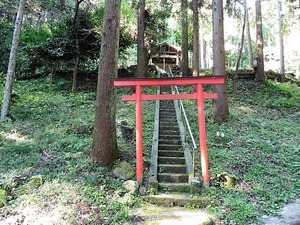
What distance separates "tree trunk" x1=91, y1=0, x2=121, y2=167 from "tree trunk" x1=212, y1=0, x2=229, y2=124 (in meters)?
5.20

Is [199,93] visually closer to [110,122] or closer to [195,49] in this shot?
[110,122]

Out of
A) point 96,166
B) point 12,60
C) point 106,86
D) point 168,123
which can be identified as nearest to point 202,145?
point 96,166

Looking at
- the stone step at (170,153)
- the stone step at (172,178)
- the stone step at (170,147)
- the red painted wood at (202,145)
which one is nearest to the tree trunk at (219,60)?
the stone step at (170,147)

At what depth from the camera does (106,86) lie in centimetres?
719

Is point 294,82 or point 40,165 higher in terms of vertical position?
point 294,82

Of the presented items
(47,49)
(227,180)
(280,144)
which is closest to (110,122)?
(227,180)

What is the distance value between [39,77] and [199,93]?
14.9m

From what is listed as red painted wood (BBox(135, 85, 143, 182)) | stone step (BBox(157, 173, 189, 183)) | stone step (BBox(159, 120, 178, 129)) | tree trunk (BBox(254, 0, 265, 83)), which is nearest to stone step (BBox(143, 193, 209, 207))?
red painted wood (BBox(135, 85, 143, 182))

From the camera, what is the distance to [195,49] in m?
16.1

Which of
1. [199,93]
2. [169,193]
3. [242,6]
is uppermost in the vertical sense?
[242,6]

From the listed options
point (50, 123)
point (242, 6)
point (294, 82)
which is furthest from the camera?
point (294, 82)

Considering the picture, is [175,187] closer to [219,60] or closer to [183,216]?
[183,216]

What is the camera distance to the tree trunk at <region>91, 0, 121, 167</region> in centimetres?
715

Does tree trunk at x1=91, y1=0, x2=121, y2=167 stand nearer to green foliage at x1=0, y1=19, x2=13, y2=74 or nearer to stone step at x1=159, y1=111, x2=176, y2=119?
stone step at x1=159, y1=111, x2=176, y2=119
